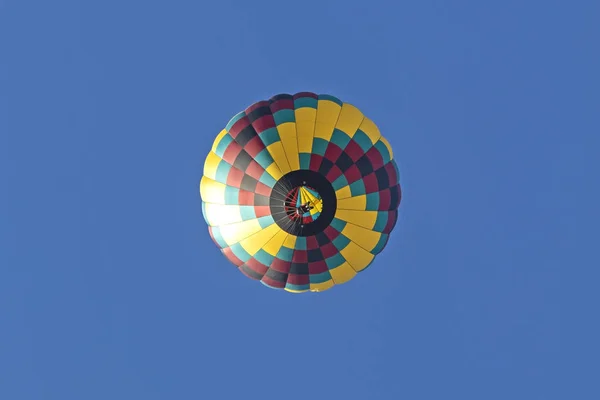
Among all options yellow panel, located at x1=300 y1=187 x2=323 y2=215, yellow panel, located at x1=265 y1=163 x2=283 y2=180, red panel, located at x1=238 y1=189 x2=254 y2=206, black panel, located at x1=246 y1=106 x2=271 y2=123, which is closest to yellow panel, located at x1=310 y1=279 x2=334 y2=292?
yellow panel, located at x1=300 y1=187 x2=323 y2=215

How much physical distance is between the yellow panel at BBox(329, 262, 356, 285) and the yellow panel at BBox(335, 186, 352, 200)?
1988mm

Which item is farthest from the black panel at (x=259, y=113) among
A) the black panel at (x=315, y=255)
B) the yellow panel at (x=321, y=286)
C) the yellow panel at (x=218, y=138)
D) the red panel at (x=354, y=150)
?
the yellow panel at (x=321, y=286)

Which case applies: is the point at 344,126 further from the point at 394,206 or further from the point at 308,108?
the point at 394,206

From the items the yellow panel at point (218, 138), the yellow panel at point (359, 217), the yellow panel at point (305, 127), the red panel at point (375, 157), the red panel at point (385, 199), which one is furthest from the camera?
the yellow panel at point (218, 138)

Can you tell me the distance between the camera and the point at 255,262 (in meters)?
23.2

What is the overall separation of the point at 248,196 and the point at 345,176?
2488 millimetres

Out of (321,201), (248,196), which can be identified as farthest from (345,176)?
(248,196)

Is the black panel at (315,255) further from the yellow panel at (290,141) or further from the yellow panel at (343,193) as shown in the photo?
the yellow panel at (290,141)

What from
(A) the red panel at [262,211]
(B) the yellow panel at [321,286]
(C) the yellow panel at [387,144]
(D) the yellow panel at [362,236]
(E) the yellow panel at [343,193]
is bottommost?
(B) the yellow panel at [321,286]

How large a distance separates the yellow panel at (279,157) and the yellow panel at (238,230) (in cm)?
138

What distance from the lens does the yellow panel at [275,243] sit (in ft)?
73.4

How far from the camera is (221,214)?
75.9 feet

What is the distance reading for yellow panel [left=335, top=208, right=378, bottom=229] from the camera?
22359mm

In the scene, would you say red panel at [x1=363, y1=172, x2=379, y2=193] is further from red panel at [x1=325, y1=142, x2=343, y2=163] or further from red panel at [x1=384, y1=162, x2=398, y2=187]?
red panel at [x1=325, y1=142, x2=343, y2=163]
